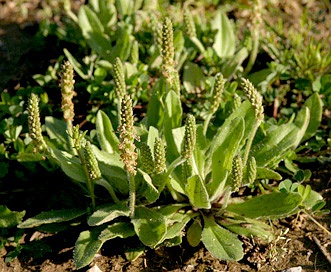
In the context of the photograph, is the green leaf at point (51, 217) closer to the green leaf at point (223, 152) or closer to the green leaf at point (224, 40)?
the green leaf at point (223, 152)

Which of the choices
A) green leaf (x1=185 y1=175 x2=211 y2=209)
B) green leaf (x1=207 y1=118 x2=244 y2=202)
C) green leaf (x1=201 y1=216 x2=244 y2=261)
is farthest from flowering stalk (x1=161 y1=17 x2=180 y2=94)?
green leaf (x1=201 y1=216 x2=244 y2=261)

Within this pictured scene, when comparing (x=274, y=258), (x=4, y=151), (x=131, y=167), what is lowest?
(x=274, y=258)

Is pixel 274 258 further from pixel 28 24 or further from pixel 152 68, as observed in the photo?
pixel 28 24

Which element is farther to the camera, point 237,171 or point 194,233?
point 194,233

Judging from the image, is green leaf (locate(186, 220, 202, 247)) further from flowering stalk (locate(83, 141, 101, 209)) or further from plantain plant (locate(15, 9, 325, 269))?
flowering stalk (locate(83, 141, 101, 209))

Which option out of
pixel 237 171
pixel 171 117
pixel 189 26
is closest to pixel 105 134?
pixel 171 117

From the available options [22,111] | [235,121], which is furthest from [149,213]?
[22,111]

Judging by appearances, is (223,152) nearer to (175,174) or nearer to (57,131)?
(175,174)
